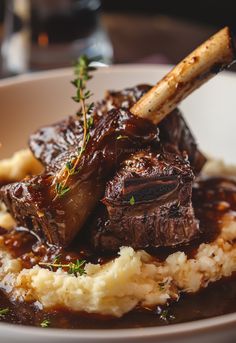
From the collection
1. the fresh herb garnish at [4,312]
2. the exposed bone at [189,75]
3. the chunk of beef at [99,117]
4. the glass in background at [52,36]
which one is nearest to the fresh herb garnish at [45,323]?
the fresh herb garnish at [4,312]

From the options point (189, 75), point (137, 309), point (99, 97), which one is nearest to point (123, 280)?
point (137, 309)

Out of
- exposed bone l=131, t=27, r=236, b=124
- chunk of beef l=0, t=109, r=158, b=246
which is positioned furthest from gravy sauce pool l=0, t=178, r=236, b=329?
exposed bone l=131, t=27, r=236, b=124

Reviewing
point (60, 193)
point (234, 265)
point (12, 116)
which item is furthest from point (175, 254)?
point (12, 116)

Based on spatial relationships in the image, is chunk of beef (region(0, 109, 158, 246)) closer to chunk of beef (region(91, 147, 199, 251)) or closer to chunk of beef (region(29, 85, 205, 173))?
chunk of beef (region(91, 147, 199, 251))

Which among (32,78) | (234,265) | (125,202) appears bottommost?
(234,265)

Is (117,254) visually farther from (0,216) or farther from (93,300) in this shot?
(0,216)

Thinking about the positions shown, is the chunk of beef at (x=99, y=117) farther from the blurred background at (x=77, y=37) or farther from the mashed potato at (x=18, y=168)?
the blurred background at (x=77, y=37)

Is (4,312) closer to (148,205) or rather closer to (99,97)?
(148,205)
